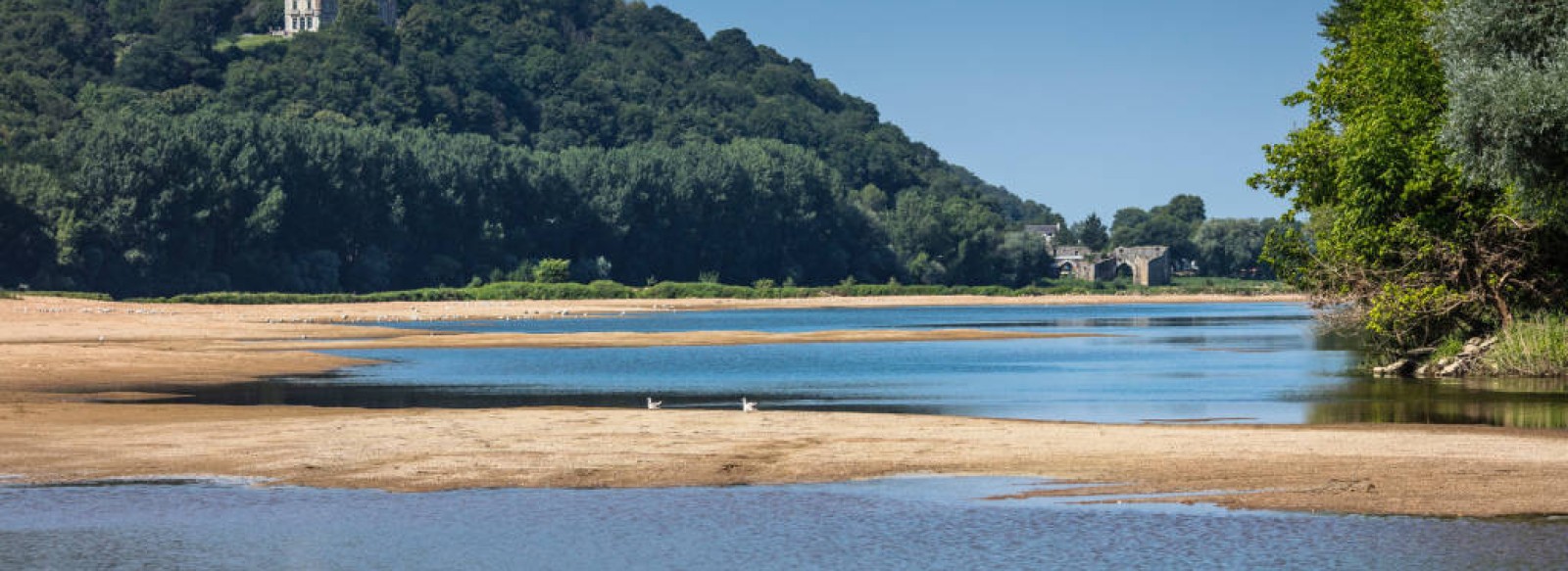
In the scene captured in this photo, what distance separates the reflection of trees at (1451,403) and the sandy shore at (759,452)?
2.82 m

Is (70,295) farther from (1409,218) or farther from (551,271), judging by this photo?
(1409,218)

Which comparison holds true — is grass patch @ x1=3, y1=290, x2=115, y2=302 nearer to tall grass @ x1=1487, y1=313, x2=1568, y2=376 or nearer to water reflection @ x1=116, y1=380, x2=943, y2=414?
water reflection @ x1=116, y1=380, x2=943, y2=414

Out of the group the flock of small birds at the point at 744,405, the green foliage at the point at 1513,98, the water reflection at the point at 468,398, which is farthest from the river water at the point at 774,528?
the flock of small birds at the point at 744,405

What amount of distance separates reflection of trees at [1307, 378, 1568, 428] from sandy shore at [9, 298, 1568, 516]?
9.26 ft

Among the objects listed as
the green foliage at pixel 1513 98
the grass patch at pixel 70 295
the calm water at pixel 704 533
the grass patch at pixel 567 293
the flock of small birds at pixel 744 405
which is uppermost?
the green foliage at pixel 1513 98

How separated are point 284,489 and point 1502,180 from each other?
1070 inches

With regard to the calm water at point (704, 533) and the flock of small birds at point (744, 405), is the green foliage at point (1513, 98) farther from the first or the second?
the calm water at point (704, 533)

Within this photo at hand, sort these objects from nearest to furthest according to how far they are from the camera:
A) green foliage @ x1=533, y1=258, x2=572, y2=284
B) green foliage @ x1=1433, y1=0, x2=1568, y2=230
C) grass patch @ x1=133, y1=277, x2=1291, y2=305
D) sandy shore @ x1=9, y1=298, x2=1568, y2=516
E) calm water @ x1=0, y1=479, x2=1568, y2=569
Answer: calm water @ x1=0, y1=479, x2=1568, y2=569 < sandy shore @ x1=9, y1=298, x2=1568, y2=516 < green foliage @ x1=1433, y1=0, x2=1568, y2=230 < grass patch @ x1=133, y1=277, x2=1291, y2=305 < green foliage @ x1=533, y1=258, x2=572, y2=284

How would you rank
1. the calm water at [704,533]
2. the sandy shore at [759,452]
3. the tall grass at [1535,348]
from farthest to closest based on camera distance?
the tall grass at [1535,348]
the sandy shore at [759,452]
the calm water at [704,533]

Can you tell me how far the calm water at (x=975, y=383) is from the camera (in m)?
40.5

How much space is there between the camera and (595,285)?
174m

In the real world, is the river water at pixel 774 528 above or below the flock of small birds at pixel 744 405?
below

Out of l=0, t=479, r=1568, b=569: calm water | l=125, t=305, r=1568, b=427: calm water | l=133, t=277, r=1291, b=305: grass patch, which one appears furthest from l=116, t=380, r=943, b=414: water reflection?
l=133, t=277, r=1291, b=305: grass patch

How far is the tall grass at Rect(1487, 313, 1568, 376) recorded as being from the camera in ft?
148
